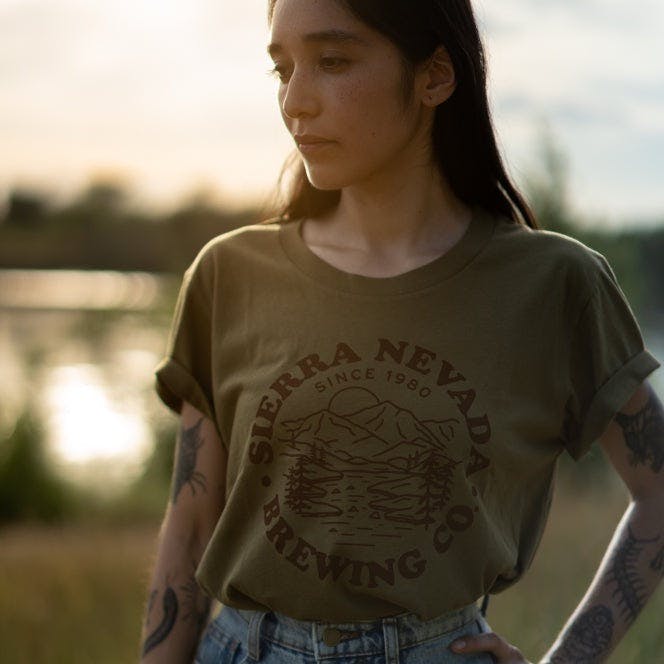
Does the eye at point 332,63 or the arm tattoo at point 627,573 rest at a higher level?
the eye at point 332,63

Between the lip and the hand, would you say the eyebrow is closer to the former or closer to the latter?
the lip

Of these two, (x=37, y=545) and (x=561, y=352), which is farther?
(x=37, y=545)

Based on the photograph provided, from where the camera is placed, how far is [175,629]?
1874 millimetres

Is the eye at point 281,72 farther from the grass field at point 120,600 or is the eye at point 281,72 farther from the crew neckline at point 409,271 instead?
the grass field at point 120,600

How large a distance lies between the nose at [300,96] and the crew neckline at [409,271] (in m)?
0.23

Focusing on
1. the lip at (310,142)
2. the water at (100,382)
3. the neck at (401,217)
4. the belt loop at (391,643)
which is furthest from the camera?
the water at (100,382)

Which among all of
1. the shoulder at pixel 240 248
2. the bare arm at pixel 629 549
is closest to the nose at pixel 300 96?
the shoulder at pixel 240 248

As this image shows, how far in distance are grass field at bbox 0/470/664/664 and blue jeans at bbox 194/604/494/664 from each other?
180cm

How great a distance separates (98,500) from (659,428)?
28.8ft

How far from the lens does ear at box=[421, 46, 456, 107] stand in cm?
174

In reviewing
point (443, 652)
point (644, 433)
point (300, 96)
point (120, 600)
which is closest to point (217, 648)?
point (443, 652)

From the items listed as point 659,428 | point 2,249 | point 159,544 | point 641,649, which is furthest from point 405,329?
point 2,249

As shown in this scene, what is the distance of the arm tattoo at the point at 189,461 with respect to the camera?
187 cm

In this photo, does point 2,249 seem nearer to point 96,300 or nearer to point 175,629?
point 96,300
